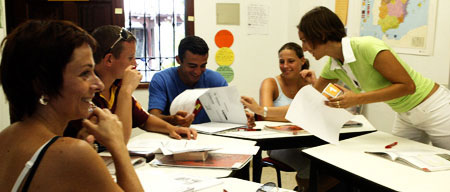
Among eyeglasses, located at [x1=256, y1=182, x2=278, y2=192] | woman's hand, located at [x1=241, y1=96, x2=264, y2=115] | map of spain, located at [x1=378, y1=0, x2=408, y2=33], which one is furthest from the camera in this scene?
map of spain, located at [x1=378, y1=0, x2=408, y2=33]

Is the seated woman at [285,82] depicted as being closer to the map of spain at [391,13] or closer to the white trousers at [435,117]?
the map of spain at [391,13]

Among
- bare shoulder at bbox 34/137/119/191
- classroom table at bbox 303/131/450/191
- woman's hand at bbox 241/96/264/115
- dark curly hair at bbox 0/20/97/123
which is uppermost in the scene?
dark curly hair at bbox 0/20/97/123

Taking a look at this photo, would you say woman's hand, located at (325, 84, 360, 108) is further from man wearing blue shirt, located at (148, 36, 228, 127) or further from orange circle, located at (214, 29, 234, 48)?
orange circle, located at (214, 29, 234, 48)

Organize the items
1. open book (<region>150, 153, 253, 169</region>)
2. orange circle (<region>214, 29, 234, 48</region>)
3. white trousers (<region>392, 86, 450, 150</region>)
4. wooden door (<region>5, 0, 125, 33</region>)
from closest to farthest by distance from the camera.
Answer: open book (<region>150, 153, 253, 169</region>) < white trousers (<region>392, 86, 450, 150</region>) < wooden door (<region>5, 0, 125, 33</region>) < orange circle (<region>214, 29, 234, 48</region>)

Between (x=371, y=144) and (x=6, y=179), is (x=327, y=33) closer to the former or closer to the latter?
(x=371, y=144)

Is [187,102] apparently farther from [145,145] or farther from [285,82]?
[285,82]

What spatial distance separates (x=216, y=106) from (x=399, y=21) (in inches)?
62.7

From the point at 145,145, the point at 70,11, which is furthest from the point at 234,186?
the point at 70,11

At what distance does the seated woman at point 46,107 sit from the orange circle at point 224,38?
3199mm

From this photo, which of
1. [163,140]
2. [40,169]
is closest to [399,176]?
[163,140]

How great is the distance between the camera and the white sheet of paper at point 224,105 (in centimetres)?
251

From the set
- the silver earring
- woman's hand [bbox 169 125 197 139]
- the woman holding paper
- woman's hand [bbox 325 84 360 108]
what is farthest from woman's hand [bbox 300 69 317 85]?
the silver earring

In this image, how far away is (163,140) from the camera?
222cm

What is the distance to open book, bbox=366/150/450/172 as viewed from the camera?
5.82 ft
